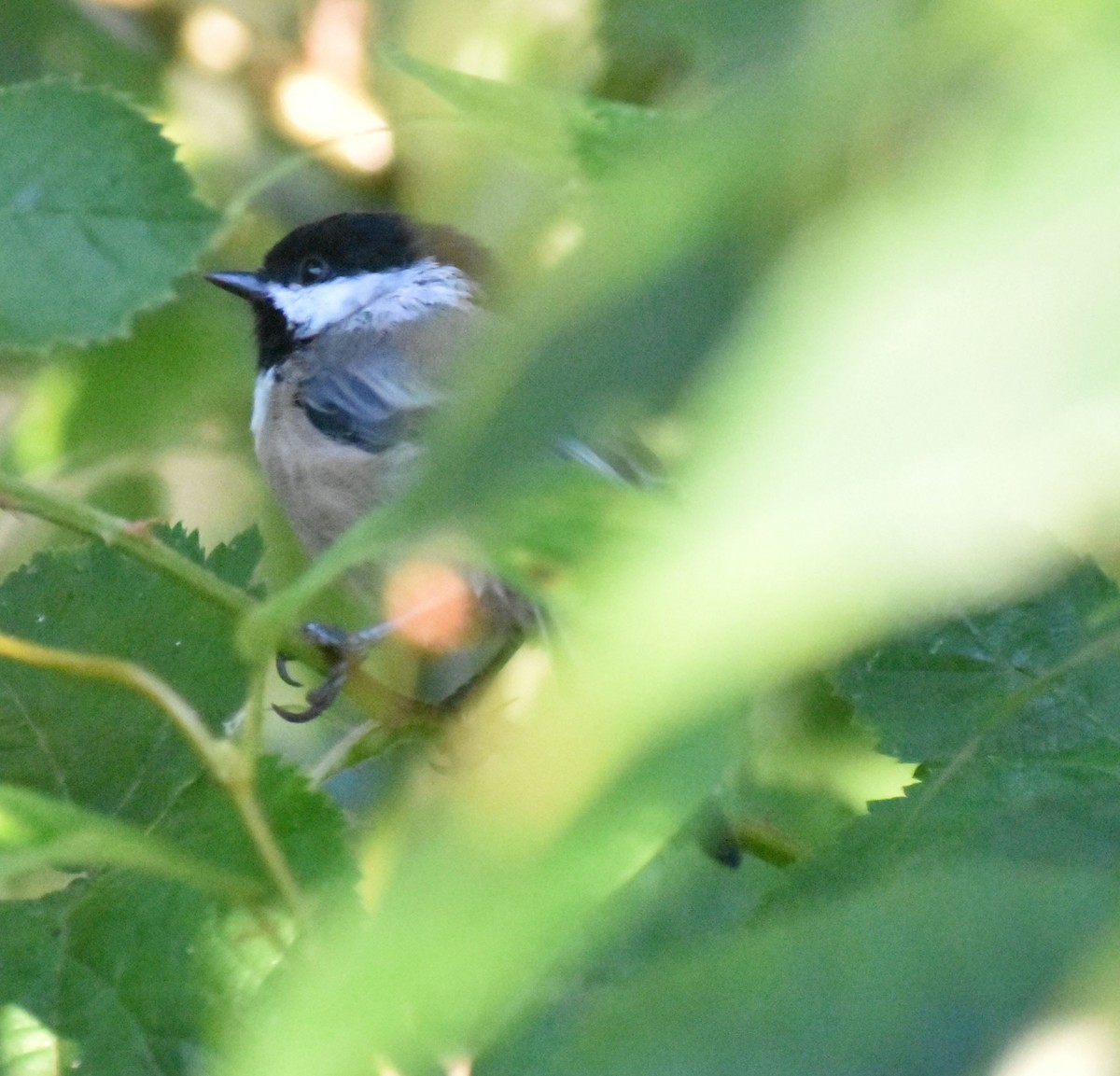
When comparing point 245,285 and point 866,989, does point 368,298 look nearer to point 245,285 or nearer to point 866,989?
point 245,285

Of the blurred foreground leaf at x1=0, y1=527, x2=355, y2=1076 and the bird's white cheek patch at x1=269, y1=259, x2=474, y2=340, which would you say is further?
the bird's white cheek patch at x1=269, y1=259, x2=474, y2=340

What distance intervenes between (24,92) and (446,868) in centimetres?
82

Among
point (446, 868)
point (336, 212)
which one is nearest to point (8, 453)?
point (336, 212)

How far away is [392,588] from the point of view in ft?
4.60

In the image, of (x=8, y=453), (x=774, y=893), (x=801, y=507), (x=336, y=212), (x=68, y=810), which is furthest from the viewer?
(x=336, y=212)

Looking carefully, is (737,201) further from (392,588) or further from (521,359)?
(392,588)

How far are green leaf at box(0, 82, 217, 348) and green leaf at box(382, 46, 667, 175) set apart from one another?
0.22 m

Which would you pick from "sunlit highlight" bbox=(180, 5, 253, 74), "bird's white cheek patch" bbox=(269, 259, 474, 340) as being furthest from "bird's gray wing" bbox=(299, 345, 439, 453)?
"sunlit highlight" bbox=(180, 5, 253, 74)

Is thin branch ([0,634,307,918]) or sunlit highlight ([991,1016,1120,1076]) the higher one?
sunlit highlight ([991,1016,1120,1076])

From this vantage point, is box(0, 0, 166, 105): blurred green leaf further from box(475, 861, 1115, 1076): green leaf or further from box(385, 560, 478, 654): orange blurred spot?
box(475, 861, 1115, 1076): green leaf

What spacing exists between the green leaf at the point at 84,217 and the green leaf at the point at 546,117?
0.22 meters

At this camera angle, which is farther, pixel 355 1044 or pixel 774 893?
pixel 774 893

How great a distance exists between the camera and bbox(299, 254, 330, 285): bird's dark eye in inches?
76.4

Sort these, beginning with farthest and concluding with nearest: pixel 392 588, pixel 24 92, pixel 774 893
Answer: pixel 392 588, pixel 24 92, pixel 774 893
